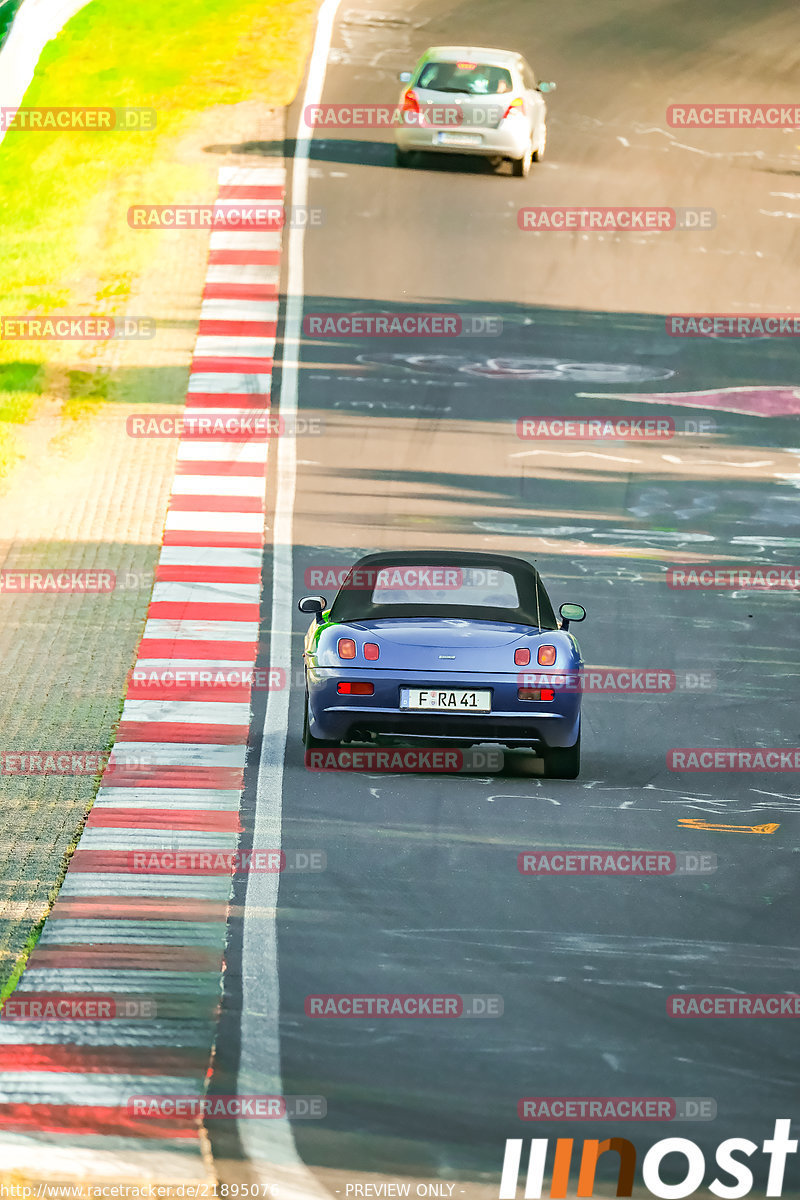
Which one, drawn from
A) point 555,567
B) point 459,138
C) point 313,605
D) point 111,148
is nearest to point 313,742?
point 313,605

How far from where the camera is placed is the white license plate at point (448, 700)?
1077 centimetres

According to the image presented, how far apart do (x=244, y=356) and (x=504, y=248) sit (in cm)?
468

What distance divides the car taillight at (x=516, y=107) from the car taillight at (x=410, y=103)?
1266mm

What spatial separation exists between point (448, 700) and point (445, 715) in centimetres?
9

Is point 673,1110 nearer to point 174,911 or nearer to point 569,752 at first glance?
point 174,911

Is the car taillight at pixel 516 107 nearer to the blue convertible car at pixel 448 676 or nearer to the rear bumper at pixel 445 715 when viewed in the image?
the blue convertible car at pixel 448 676

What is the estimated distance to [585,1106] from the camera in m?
7.11

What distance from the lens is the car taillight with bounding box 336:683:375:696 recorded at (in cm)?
1091

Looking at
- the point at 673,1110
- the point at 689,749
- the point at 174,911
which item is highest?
the point at 673,1110

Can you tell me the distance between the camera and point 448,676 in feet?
35.4

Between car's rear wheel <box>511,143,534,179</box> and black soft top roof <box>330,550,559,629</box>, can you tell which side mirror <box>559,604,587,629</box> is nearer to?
black soft top roof <box>330,550,559,629</box>

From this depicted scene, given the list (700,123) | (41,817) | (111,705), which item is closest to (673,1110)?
(41,817)

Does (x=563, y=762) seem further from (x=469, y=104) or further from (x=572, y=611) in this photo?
(x=469, y=104)

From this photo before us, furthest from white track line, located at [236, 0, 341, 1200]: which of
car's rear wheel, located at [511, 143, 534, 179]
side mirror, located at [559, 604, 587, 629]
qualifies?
car's rear wheel, located at [511, 143, 534, 179]
